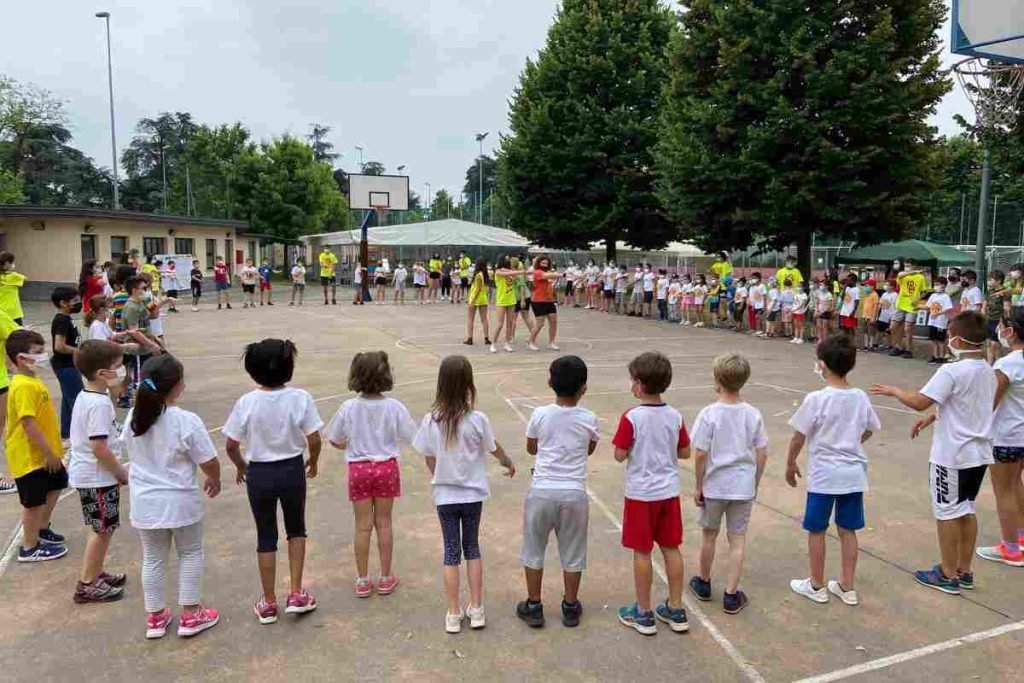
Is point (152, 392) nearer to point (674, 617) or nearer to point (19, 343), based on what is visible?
point (19, 343)

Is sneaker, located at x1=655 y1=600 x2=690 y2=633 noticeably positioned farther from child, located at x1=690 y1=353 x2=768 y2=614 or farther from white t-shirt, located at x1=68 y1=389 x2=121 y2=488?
white t-shirt, located at x1=68 y1=389 x2=121 y2=488

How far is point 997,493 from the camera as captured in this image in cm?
472

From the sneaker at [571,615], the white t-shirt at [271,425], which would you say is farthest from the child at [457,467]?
the white t-shirt at [271,425]

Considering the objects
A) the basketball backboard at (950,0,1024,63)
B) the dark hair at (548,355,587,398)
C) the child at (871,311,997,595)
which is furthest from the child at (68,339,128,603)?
the basketball backboard at (950,0,1024,63)

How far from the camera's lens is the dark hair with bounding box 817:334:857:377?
13.5 ft

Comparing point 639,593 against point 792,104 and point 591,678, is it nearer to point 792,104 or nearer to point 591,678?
point 591,678

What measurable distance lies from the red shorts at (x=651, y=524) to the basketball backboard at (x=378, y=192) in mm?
28067

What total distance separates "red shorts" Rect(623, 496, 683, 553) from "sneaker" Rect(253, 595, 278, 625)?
1.89 meters

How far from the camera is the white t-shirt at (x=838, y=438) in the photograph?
4.09 meters

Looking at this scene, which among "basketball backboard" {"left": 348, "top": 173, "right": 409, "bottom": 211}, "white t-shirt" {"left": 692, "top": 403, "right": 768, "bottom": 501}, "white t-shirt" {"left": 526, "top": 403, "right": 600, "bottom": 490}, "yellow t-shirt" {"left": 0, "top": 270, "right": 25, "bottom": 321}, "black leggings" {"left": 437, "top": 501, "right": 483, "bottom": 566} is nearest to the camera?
"white t-shirt" {"left": 526, "top": 403, "right": 600, "bottom": 490}

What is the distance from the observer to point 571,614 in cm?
395

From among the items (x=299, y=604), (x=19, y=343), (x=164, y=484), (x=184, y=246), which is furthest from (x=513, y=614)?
(x=184, y=246)

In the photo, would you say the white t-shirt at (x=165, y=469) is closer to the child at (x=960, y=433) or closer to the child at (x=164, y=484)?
the child at (x=164, y=484)

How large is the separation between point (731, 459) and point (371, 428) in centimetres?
Result: 195
